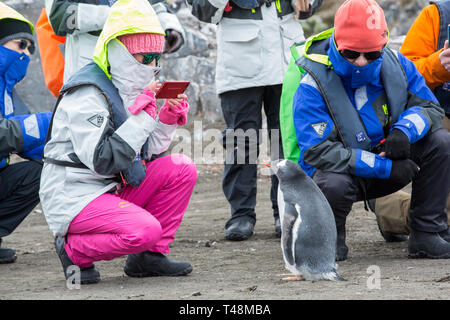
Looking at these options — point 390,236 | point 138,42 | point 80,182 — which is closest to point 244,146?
point 390,236

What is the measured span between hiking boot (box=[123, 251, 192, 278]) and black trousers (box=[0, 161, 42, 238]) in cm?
109

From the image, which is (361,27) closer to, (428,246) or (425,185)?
(425,185)

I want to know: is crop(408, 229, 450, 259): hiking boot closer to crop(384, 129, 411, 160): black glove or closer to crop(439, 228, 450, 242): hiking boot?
crop(439, 228, 450, 242): hiking boot

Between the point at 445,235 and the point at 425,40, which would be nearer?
the point at 445,235

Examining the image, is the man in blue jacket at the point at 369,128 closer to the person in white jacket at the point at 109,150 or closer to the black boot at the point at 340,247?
the black boot at the point at 340,247

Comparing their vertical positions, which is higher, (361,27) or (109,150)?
(361,27)

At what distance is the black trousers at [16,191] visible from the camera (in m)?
4.39

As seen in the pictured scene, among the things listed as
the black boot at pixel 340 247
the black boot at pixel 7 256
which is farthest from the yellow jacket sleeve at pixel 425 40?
the black boot at pixel 7 256

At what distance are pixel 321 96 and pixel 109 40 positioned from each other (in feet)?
3.77

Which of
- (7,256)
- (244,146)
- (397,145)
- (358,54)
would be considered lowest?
(7,256)

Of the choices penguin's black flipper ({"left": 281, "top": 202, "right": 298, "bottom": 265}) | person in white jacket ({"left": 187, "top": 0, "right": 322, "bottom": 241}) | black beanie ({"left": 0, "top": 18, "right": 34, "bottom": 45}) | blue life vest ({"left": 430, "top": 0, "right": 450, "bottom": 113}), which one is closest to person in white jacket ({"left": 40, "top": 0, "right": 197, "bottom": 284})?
penguin's black flipper ({"left": 281, "top": 202, "right": 298, "bottom": 265})

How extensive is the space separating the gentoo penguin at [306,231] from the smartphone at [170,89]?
657 mm

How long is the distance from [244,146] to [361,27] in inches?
59.6

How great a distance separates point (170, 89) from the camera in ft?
11.4
